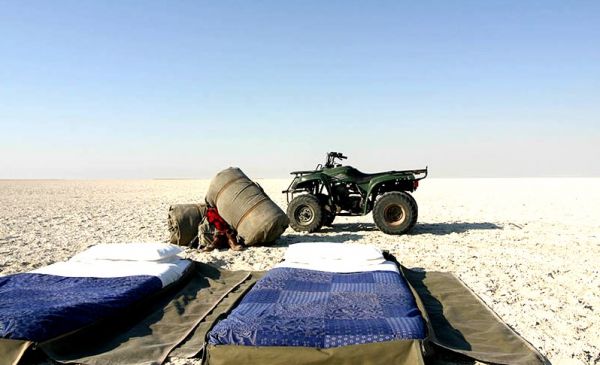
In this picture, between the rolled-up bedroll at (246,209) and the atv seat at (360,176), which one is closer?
the rolled-up bedroll at (246,209)

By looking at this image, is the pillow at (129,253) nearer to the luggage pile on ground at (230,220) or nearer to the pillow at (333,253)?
the pillow at (333,253)

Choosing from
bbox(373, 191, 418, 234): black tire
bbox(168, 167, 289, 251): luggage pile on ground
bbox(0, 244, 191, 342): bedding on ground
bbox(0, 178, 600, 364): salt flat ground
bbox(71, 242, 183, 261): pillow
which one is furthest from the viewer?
bbox(373, 191, 418, 234): black tire

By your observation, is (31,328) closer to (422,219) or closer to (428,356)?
(428,356)

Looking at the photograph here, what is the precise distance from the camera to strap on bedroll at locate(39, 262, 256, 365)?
3.56 metres

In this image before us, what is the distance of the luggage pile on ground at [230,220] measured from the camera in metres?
8.37

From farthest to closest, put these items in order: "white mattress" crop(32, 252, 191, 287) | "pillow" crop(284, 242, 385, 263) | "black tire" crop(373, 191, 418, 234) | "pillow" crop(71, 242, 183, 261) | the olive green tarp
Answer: "black tire" crop(373, 191, 418, 234) < "pillow" crop(71, 242, 183, 261) < "pillow" crop(284, 242, 385, 263) < "white mattress" crop(32, 252, 191, 287) < the olive green tarp

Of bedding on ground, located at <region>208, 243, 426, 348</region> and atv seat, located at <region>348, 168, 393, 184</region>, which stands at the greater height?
atv seat, located at <region>348, 168, 393, 184</region>

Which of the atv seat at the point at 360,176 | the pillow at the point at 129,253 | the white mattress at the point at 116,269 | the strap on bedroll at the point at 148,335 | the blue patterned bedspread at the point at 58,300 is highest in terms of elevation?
the atv seat at the point at 360,176

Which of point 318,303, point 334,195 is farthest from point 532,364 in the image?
point 334,195

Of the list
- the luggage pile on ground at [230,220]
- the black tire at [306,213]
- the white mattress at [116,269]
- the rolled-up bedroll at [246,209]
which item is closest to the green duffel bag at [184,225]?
the luggage pile on ground at [230,220]

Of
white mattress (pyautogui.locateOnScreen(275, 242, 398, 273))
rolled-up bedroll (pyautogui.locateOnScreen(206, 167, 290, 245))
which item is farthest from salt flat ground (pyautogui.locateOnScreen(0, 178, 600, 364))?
white mattress (pyautogui.locateOnScreen(275, 242, 398, 273))

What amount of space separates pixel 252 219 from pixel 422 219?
616 cm

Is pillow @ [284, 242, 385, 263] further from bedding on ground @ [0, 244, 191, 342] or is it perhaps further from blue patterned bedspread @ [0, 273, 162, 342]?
blue patterned bedspread @ [0, 273, 162, 342]

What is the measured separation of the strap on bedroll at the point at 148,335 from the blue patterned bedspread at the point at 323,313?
52 cm
